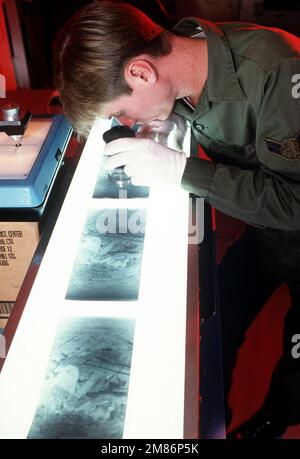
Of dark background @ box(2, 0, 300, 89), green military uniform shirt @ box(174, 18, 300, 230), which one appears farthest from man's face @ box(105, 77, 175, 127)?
dark background @ box(2, 0, 300, 89)

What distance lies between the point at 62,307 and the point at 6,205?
33 cm

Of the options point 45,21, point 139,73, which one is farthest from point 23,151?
point 45,21

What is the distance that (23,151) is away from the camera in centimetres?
121

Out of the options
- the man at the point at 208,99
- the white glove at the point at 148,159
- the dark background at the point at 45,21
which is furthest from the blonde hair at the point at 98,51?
the dark background at the point at 45,21

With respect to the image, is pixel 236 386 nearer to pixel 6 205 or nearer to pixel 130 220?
pixel 130 220

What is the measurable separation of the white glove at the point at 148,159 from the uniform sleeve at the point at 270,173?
4cm

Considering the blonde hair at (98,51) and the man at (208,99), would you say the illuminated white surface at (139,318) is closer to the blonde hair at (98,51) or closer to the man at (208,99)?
the man at (208,99)

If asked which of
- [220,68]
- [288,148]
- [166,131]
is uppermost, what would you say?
[220,68]

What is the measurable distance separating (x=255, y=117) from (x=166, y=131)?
356mm

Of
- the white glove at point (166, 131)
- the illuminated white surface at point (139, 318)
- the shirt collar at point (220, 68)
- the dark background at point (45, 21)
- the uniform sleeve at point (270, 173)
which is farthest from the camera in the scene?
the dark background at point (45, 21)

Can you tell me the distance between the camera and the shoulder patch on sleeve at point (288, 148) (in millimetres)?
1016

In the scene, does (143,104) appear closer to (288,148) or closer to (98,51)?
(98,51)

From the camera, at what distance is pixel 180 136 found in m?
1.43
